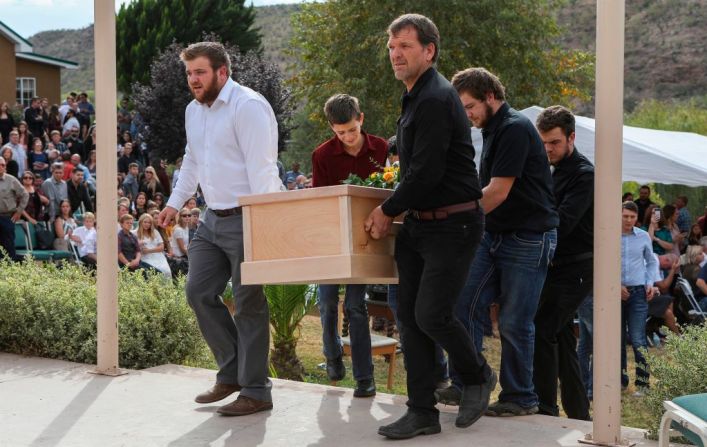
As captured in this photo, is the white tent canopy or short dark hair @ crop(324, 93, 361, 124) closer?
Answer: short dark hair @ crop(324, 93, 361, 124)

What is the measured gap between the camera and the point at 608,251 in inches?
201

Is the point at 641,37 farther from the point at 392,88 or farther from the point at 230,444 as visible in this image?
the point at 230,444

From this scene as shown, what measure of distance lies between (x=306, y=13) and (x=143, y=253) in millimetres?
21102

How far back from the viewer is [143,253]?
1505 cm

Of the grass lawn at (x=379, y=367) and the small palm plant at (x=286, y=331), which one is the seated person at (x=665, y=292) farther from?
the small palm plant at (x=286, y=331)

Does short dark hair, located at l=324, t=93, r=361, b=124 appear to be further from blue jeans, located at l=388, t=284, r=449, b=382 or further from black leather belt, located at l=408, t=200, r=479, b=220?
black leather belt, located at l=408, t=200, r=479, b=220

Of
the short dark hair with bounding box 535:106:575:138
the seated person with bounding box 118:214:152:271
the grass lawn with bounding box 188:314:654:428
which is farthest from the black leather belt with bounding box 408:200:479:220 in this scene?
the seated person with bounding box 118:214:152:271

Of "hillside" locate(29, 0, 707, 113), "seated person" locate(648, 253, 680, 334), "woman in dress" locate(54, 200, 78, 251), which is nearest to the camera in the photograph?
"seated person" locate(648, 253, 680, 334)

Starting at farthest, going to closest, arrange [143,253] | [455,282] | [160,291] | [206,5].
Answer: [206,5] < [143,253] < [160,291] < [455,282]

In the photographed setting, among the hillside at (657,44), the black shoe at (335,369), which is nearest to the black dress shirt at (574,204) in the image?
the black shoe at (335,369)

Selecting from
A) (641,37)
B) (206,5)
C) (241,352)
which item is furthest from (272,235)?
(641,37)

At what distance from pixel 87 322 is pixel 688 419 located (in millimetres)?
4791

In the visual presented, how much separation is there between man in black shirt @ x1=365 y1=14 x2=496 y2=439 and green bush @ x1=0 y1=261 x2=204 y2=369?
278 cm

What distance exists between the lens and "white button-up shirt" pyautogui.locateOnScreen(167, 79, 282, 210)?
574cm
